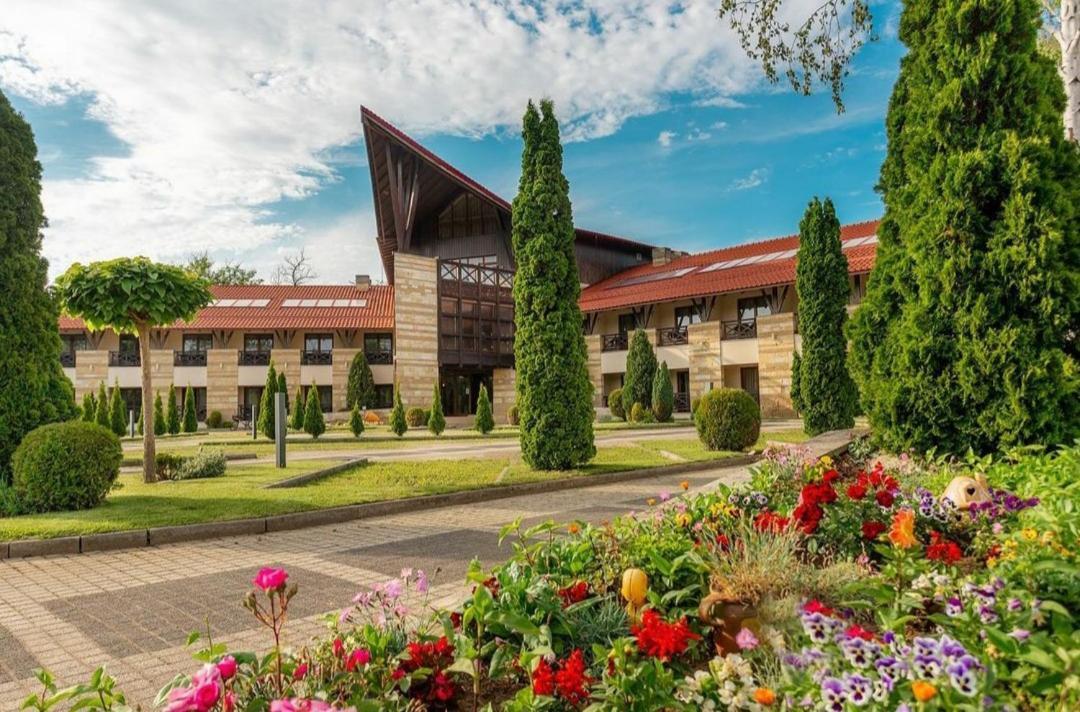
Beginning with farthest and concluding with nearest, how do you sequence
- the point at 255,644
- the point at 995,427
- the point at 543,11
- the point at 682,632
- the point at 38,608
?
1. the point at 543,11
2. the point at 995,427
3. the point at 38,608
4. the point at 255,644
5. the point at 682,632

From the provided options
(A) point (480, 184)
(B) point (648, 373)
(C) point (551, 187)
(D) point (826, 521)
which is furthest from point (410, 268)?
(D) point (826, 521)

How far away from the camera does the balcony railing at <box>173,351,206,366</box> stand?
1328 inches

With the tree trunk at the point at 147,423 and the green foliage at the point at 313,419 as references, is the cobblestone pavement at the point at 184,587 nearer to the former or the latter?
the tree trunk at the point at 147,423

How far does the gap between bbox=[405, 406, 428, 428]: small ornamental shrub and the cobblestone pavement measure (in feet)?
65.3

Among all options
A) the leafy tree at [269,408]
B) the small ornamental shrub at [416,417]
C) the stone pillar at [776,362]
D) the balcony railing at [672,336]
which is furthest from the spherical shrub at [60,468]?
the balcony railing at [672,336]

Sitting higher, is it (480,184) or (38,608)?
(480,184)

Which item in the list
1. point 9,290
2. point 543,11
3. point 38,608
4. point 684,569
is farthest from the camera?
point 543,11

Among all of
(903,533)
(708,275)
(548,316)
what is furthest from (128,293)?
(708,275)

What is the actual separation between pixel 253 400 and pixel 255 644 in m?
33.7

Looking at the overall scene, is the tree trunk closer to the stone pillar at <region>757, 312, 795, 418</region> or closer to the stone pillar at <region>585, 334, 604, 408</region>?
the stone pillar at <region>757, 312, 795, 418</region>

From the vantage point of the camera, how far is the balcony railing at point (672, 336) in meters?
29.3

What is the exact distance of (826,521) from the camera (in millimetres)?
3611

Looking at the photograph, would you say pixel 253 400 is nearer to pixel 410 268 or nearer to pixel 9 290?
pixel 410 268

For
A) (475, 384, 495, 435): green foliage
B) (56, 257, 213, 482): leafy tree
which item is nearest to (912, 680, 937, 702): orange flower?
(56, 257, 213, 482): leafy tree
